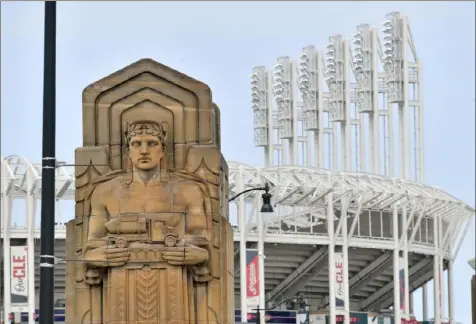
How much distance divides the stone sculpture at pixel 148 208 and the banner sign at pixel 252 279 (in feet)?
279

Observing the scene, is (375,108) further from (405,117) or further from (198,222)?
(198,222)

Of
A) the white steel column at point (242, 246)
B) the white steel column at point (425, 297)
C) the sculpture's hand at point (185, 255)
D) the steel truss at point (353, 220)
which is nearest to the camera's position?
the sculpture's hand at point (185, 255)

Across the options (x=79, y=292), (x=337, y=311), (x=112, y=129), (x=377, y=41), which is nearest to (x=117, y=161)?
(x=112, y=129)

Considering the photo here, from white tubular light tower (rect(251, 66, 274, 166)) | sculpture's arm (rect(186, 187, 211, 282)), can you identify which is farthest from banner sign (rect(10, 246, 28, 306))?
sculpture's arm (rect(186, 187, 211, 282))

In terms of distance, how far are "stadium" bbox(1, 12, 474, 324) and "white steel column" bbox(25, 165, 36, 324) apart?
0.10 m

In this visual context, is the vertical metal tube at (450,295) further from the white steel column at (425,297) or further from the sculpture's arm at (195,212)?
the sculpture's arm at (195,212)

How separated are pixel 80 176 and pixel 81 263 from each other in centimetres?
181

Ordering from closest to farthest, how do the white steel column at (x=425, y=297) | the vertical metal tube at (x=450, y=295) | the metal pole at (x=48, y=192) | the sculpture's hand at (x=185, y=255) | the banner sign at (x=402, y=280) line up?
the metal pole at (x=48, y=192) → the sculpture's hand at (x=185, y=255) → the banner sign at (x=402, y=280) → the vertical metal tube at (x=450, y=295) → the white steel column at (x=425, y=297)

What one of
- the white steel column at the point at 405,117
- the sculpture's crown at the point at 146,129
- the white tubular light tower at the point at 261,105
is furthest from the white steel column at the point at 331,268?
the sculpture's crown at the point at 146,129

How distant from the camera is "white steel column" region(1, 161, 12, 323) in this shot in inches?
4505

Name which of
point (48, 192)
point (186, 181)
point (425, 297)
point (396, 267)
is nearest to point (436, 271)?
point (396, 267)

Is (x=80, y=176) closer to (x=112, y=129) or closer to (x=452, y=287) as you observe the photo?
(x=112, y=129)

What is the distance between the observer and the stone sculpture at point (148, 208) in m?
31.8

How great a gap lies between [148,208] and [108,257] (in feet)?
4.24
